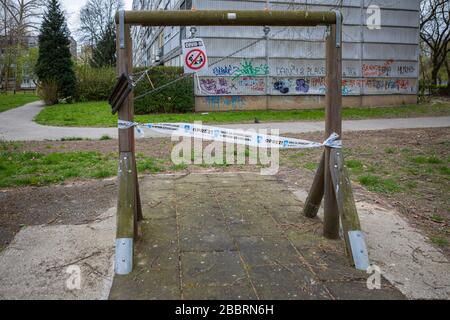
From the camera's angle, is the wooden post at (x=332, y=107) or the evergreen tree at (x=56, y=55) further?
the evergreen tree at (x=56, y=55)

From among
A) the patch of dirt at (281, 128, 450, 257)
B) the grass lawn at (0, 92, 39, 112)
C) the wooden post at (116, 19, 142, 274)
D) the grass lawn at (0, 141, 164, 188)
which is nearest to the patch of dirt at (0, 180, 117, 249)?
the grass lawn at (0, 141, 164, 188)

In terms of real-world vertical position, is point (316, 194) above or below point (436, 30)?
below

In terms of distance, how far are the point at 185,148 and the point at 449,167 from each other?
5.01 m

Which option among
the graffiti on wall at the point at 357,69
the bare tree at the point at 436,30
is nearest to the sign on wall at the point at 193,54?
the graffiti on wall at the point at 357,69

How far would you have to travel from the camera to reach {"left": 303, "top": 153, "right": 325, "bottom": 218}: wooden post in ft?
13.2

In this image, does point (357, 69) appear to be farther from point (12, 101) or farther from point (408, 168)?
point (12, 101)

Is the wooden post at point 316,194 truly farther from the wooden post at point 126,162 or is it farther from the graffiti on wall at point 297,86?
the graffiti on wall at point 297,86

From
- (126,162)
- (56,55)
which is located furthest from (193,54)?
(56,55)

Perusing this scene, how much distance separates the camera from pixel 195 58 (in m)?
4.26

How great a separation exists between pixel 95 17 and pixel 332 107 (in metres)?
48.9

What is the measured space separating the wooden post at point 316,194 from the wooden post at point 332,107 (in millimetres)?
162

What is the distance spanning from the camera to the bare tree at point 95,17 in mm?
46684

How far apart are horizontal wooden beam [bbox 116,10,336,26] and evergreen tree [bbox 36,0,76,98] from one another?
2599 centimetres

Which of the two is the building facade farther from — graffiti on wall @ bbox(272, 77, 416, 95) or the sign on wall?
the sign on wall
